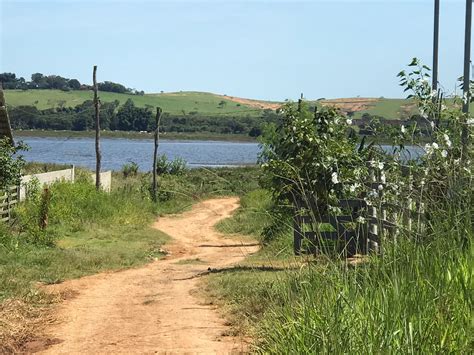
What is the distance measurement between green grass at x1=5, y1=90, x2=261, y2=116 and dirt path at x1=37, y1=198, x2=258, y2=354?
86.6m

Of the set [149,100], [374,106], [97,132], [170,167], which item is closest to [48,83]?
[149,100]

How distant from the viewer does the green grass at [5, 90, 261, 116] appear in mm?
110012

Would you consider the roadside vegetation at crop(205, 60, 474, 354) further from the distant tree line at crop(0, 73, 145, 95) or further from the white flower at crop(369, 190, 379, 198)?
the distant tree line at crop(0, 73, 145, 95)

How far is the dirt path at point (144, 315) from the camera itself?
24.2 ft

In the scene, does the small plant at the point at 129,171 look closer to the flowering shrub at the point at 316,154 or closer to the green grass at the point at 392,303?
the flowering shrub at the point at 316,154

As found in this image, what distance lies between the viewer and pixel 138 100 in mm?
120938

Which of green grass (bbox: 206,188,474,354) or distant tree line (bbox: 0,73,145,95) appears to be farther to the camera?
distant tree line (bbox: 0,73,145,95)

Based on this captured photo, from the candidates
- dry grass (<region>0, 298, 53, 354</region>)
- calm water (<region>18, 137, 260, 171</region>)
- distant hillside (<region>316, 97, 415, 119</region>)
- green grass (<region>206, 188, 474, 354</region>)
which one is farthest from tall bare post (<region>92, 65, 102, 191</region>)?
green grass (<region>206, 188, 474, 354</region>)

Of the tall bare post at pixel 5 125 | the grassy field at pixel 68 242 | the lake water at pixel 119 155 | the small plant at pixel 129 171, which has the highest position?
the tall bare post at pixel 5 125

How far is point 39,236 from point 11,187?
4.09 metres

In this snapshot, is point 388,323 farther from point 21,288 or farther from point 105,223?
point 105,223

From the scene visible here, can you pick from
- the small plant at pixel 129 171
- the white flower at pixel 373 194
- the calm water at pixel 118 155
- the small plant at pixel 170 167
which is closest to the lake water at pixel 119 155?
the calm water at pixel 118 155

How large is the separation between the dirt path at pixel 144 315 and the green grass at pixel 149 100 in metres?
86.6

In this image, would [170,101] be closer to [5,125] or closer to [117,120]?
[117,120]
